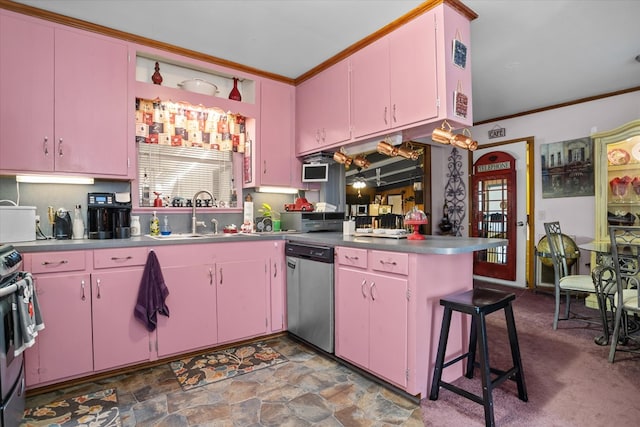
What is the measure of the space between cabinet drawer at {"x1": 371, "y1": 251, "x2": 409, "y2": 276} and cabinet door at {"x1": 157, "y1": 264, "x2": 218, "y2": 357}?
4.47 ft

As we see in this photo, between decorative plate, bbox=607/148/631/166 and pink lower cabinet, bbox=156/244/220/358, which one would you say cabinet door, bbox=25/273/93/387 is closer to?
pink lower cabinet, bbox=156/244/220/358

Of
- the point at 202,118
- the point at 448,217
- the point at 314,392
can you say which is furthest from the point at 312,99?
the point at 448,217

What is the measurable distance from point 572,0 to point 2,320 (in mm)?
3845

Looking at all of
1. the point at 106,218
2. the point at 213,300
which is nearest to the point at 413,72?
the point at 213,300

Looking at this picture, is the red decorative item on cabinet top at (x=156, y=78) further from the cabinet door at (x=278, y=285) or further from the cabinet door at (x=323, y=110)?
the cabinet door at (x=278, y=285)

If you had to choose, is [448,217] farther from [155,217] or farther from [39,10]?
[39,10]

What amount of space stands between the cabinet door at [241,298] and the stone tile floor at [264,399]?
514 mm

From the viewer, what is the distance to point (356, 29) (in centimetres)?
279

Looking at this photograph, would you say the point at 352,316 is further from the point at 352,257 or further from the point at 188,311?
the point at 188,311

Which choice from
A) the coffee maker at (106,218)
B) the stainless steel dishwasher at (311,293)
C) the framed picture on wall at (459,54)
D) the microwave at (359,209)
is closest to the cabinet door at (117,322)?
the coffee maker at (106,218)

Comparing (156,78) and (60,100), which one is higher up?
(156,78)

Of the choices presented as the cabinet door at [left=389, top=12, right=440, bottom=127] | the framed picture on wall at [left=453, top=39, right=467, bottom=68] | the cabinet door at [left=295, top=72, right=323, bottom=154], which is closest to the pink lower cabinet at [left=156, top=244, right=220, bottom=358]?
the cabinet door at [left=295, top=72, right=323, bottom=154]

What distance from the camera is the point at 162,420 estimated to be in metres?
1.93

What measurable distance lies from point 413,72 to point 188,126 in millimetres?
2159
